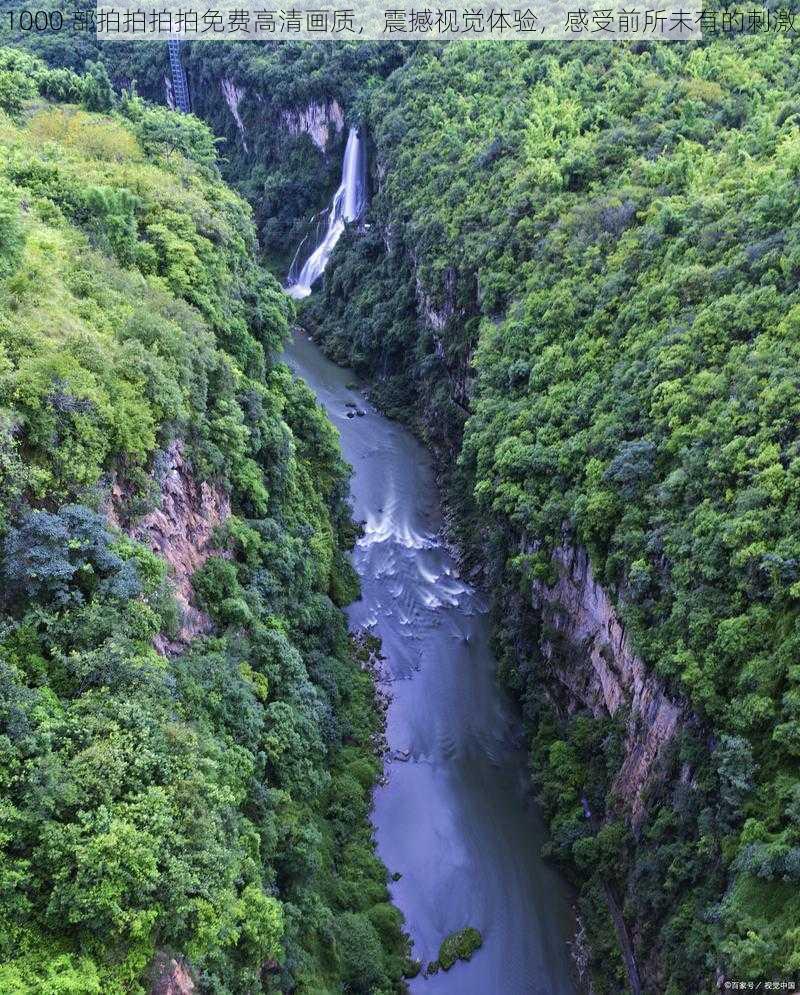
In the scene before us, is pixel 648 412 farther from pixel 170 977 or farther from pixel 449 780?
pixel 170 977

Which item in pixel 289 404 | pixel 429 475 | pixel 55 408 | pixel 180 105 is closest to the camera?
pixel 55 408

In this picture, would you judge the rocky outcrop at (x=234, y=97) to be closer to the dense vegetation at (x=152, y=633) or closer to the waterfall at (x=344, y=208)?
the waterfall at (x=344, y=208)

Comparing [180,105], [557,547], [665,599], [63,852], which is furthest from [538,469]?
[180,105]

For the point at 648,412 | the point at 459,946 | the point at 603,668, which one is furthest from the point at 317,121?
the point at 459,946

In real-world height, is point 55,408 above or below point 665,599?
above

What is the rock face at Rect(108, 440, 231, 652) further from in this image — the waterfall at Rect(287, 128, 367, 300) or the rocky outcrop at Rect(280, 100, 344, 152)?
the rocky outcrop at Rect(280, 100, 344, 152)

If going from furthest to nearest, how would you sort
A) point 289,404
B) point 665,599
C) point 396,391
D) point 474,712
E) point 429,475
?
point 396,391
point 429,475
point 289,404
point 474,712
point 665,599

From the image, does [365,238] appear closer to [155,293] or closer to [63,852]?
[155,293]
